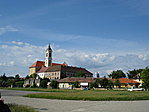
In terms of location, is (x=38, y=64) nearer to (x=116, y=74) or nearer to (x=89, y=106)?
(x=116, y=74)

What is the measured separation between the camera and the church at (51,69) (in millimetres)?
134038

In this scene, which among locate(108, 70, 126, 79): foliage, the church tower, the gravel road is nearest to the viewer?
the gravel road

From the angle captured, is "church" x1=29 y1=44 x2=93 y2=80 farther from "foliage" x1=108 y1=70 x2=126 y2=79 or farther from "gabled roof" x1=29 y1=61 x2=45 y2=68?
"foliage" x1=108 y1=70 x2=126 y2=79

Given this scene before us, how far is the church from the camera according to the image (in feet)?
440

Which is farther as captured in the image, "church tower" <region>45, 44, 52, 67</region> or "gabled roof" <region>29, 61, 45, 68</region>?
"gabled roof" <region>29, 61, 45, 68</region>

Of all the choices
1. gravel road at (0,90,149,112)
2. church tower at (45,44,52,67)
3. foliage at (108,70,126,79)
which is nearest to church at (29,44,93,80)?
church tower at (45,44,52,67)

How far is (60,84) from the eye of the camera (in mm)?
92625

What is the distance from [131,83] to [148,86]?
44147 mm

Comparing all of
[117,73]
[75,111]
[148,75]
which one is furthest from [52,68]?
[75,111]

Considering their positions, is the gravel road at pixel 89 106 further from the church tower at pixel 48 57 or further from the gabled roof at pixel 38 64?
the gabled roof at pixel 38 64

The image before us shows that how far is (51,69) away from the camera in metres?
141

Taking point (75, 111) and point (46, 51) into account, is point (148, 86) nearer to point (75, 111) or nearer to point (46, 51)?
point (75, 111)

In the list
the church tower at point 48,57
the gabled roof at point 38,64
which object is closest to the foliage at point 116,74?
the church tower at point 48,57

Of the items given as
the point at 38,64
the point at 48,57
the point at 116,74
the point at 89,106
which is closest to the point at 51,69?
the point at 48,57
